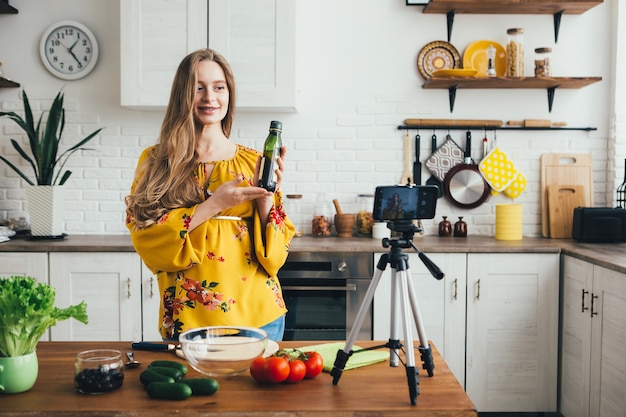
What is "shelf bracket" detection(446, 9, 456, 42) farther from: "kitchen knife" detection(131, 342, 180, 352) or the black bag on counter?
"kitchen knife" detection(131, 342, 180, 352)

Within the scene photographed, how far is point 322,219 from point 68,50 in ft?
6.67

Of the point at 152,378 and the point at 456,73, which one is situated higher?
the point at 456,73

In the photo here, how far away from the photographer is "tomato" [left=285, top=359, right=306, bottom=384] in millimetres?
1554

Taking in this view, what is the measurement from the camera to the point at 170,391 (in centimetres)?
145

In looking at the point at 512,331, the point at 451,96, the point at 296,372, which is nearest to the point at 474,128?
the point at 451,96

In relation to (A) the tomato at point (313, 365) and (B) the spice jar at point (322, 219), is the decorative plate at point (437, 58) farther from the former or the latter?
(A) the tomato at point (313, 365)

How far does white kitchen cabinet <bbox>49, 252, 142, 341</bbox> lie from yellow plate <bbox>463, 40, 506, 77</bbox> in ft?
8.17

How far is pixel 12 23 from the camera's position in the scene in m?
4.19

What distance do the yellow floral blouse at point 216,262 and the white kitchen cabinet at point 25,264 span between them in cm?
175

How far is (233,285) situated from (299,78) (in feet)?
7.09

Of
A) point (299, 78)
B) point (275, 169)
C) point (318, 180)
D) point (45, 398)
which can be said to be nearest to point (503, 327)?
point (318, 180)

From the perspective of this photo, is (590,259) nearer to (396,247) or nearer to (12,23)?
(396,247)

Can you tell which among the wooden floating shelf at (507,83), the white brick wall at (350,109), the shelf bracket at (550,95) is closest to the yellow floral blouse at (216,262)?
the white brick wall at (350,109)

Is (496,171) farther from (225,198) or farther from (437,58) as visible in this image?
(225,198)
